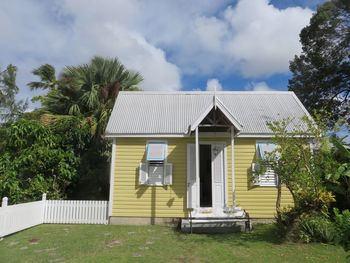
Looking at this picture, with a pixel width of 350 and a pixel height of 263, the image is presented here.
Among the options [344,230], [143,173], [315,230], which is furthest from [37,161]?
[344,230]

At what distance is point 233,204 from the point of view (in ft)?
38.0

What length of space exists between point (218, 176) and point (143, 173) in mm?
2918

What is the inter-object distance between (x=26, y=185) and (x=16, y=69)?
53.5 feet

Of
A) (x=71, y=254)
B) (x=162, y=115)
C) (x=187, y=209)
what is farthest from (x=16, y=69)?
(x=71, y=254)

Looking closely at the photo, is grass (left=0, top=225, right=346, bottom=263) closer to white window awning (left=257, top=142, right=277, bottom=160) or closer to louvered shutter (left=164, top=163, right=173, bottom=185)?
louvered shutter (left=164, top=163, right=173, bottom=185)

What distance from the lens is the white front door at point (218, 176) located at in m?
12.4

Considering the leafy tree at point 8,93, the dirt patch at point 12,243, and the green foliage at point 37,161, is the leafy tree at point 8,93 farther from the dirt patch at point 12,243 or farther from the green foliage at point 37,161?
the dirt patch at point 12,243

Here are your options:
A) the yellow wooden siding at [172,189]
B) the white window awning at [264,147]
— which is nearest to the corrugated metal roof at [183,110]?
the white window awning at [264,147]

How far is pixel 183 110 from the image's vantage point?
14.3 meters

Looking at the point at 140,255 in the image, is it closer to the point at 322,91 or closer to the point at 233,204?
the point at 233,204

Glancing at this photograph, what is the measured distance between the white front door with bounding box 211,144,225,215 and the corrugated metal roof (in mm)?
1300

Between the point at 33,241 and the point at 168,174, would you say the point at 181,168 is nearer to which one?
the point at 168,174

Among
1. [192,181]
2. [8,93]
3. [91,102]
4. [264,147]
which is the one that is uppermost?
[8,93]

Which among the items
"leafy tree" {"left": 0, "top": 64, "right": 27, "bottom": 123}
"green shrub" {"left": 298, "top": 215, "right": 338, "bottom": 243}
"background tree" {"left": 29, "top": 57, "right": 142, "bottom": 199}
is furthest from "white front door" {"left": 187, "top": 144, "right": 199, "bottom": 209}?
"leafy tree" {"left": 0, "top": 64, "right": 27, "bottom": 123}
